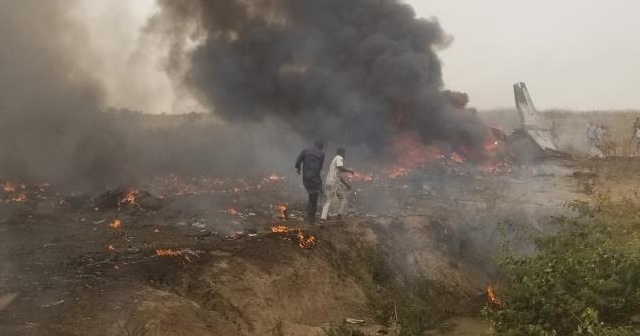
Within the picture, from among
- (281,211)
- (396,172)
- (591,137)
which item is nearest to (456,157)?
(396,172)

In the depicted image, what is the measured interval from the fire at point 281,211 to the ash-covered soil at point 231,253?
0.13 metres

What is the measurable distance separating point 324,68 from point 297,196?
333 inches

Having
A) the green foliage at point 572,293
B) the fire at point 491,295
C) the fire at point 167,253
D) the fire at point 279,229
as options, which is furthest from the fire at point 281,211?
the green foliage at point 572,293

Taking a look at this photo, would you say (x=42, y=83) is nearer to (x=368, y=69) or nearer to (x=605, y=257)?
→ (x=368, y=69)

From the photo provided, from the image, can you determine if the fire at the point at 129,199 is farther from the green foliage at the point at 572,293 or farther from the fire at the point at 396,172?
the green foliage at the point at 572,293

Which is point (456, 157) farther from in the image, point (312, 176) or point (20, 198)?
point (20, 198)

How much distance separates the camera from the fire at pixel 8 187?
46.8ft

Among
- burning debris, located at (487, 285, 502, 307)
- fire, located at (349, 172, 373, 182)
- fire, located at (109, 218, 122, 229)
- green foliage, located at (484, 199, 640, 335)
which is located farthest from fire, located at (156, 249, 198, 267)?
fire, located at (349, 172, 373, 182)

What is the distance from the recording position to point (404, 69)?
2070 cm

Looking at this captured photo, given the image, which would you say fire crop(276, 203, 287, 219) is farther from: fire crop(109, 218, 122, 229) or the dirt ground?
fire crop(109, 218, 122, 229)

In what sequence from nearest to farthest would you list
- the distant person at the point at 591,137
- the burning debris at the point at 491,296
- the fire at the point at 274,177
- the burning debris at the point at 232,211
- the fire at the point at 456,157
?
the burning debris at the point at 491,296
the burning debris at the point at 232,211
the fire at the point at 274,177
the fire at the point at 456,157
the distant person at the point at 591,137

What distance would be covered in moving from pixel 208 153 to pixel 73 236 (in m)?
10.3

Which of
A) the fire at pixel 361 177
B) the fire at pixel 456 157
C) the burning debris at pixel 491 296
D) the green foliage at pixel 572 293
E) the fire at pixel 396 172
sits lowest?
the burning debris at pixel 491 296

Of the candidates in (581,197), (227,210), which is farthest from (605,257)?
(581,197)
